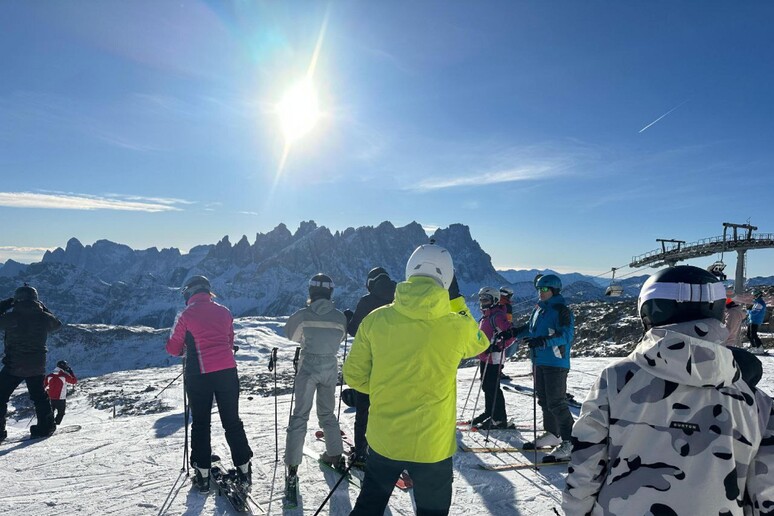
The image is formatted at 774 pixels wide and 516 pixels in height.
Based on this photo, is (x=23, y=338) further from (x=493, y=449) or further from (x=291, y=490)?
(x=493, y=449)

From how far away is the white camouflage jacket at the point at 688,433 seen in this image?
204 cm

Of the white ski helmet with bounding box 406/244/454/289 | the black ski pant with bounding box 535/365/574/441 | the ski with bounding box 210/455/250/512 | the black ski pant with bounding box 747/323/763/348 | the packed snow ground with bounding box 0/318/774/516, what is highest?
the white ski helmet with bounding box 406/244/454/289

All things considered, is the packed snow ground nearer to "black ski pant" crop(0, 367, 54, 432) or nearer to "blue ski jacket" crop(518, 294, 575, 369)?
"black ski pant" crop(0, 367, 54, 432)

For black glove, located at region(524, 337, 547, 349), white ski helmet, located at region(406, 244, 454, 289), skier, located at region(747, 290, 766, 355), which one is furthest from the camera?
skier, located at region(747, 290, 766, 355)

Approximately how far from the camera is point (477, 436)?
25.9 ft

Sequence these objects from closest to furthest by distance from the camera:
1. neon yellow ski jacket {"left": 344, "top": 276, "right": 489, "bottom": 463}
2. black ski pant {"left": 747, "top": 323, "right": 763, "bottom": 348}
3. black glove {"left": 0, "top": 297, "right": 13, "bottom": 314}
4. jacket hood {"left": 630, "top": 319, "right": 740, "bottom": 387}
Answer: jacket hood {"left": 630, "top": 319, "right": 740, "bottom": 387}, neon yellow ski jacket {"left": 344, "top": 276, "right": 489, "bottom": 463}, black glove {"left": 0, "top": 297, "right": 13, "bottom": 314}, black ski pant {"left": 747, "top": 323, "right": 763, "bottom": 348}

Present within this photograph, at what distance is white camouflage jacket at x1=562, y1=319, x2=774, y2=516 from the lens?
2.04 metres

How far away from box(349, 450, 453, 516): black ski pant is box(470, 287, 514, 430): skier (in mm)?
4353

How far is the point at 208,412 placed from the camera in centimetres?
559

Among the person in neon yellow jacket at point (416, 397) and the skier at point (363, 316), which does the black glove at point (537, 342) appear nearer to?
the skier at point (363, 316)

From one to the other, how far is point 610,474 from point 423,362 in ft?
4.54

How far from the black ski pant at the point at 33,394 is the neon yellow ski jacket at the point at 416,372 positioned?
8722mm

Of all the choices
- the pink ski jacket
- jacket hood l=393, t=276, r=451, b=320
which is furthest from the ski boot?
jacket hood l=393, t=276, r=451, b=320

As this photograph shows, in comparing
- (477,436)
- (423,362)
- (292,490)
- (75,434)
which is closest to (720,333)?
(423,362)
